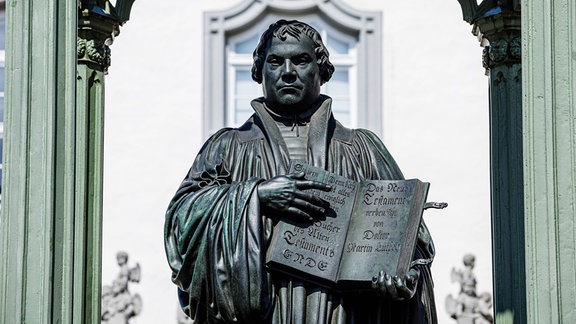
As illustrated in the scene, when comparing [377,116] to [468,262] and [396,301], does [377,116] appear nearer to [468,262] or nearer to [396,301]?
[468,262]

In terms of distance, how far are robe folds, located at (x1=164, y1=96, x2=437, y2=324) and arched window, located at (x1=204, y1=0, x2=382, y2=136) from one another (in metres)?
15.2

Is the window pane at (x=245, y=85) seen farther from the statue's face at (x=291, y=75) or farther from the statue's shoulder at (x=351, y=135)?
the statue's face at (x=291, y=75)

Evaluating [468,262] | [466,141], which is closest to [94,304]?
[468,262]

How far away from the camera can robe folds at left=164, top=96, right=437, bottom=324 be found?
509 inches

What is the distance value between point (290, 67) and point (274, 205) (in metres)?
0.83

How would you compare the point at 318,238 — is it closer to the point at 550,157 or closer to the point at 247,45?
the point at 550,157

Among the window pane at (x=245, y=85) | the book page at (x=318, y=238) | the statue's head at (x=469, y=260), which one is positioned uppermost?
the window pane at (x=245, y=85)

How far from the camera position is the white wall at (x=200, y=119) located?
28.6 m

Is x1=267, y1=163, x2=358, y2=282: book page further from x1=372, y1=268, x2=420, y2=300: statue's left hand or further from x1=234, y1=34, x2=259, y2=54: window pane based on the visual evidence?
x1=234, y1=34, x2=259, y2=54: window pane

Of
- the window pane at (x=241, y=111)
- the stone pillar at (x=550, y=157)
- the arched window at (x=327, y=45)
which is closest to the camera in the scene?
the stone pillar at (x=550, y=157)

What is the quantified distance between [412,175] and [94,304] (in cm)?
1471

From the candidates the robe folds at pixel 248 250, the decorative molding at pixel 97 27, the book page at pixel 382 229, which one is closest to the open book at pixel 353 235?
the book page at pixel 382 229

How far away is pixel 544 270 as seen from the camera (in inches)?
484

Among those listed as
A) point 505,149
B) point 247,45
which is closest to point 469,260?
point 247,45
